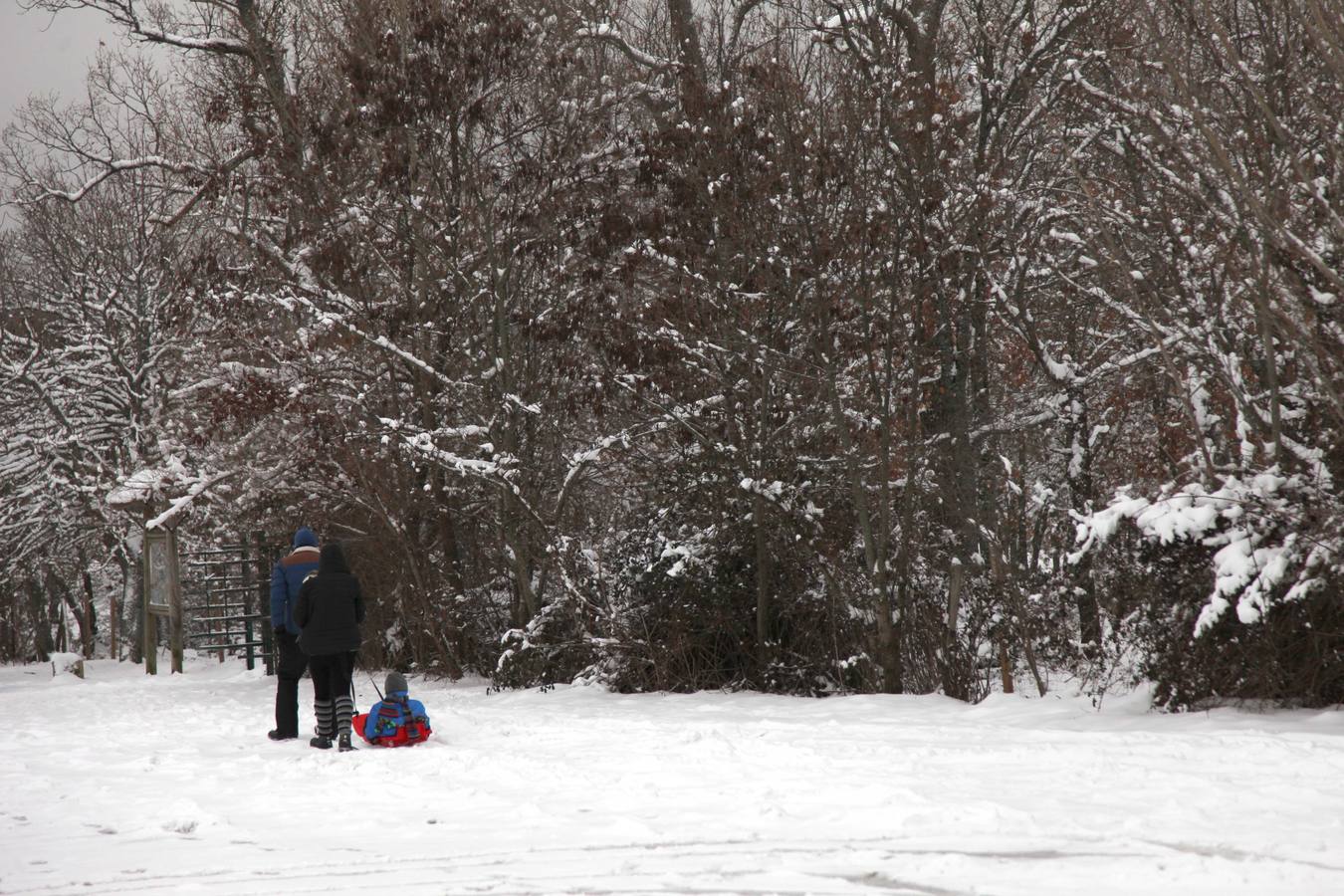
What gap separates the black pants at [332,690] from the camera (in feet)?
34.7

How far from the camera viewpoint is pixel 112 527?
28.9 m

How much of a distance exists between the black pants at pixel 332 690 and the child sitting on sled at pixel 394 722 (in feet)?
0.63

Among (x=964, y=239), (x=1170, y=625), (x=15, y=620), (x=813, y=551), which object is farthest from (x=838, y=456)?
(x=15, y=620)

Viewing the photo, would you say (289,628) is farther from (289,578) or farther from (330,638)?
(330,638)

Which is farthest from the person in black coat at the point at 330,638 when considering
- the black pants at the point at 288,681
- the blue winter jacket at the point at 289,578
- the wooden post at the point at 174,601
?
the wooden post at the point at 174,601

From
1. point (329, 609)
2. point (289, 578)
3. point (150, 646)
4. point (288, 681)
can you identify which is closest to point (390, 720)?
point (329, 609)

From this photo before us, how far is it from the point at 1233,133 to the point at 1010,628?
4.61m

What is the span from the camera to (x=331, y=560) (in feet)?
36.0

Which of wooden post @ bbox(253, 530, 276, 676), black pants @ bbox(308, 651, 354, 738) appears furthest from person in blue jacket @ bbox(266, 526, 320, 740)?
wooden post @ bbox(253, 530, 276, 676)

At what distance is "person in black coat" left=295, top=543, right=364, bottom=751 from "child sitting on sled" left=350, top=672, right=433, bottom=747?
19cm

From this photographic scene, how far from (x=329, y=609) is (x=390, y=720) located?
1.05 m

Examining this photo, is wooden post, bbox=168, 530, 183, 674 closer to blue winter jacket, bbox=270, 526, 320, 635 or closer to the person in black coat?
blue winter jacket, bbox=270, 526, 320, 635

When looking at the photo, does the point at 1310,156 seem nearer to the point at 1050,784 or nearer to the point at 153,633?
→ the point at 1050,784

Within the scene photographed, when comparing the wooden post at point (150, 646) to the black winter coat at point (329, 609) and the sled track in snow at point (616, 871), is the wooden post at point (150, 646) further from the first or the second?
the sled track in snow at point (616, 871)
